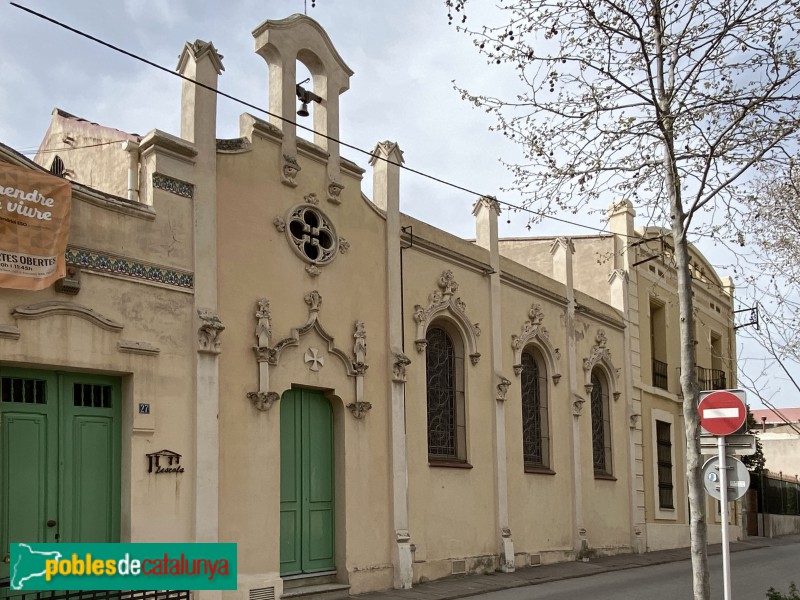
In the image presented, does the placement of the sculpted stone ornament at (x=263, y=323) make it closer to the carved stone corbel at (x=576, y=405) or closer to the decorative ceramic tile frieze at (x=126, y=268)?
the decorative ceramic tile frieze at (x=126, y=268)

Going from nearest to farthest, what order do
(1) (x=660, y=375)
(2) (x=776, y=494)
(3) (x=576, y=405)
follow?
(3) (x=576, y=405) → (1) (x=660, y=375) → (2) (x=776, y=494)

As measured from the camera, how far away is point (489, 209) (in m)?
17.5

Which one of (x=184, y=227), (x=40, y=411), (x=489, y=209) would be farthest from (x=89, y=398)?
(x=489, y=209)

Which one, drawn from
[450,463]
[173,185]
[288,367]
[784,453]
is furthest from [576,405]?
[784,453]

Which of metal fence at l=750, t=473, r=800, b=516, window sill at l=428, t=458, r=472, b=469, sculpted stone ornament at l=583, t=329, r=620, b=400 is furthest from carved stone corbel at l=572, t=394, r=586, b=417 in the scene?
metal fence at l=750, t=473, r=800, b=516

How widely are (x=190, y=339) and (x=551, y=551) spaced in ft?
32.2

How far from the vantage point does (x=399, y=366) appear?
46.7ft

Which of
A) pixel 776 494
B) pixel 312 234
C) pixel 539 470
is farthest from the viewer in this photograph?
pixel 776 494

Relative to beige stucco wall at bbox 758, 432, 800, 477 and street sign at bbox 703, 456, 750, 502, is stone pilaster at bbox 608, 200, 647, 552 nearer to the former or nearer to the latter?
street sign at bbox 703, 456, 750, 502

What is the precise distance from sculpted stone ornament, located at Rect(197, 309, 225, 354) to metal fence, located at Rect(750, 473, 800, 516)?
23.8 metres

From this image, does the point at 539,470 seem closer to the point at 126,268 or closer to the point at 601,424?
the point at 601,424

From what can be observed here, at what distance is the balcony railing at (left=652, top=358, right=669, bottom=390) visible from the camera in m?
24.2

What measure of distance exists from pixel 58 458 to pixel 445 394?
7.60 meters

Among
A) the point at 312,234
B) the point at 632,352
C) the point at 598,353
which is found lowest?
the point at 598,353
